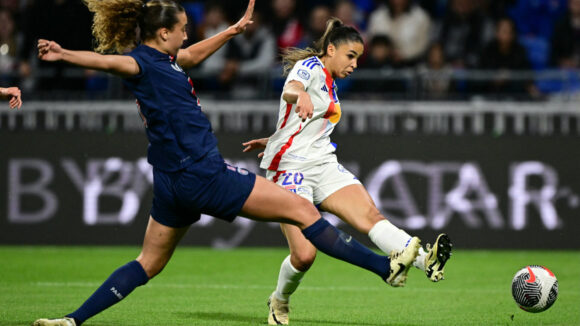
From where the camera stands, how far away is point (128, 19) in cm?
574

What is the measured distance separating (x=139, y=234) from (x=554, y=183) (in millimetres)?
5264

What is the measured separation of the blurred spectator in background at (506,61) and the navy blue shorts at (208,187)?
794 cm

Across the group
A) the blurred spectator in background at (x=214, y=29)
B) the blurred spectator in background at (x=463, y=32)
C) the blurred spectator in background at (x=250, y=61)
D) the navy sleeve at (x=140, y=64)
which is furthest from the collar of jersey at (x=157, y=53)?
the blurred spectator in background at (x=463, y=32)

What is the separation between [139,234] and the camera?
1223 centimetres

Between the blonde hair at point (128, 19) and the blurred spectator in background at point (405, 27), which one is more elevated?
the blonde hair at point (128, 19)

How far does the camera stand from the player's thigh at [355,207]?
6539 millimetres

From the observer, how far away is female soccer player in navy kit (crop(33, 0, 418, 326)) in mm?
5531

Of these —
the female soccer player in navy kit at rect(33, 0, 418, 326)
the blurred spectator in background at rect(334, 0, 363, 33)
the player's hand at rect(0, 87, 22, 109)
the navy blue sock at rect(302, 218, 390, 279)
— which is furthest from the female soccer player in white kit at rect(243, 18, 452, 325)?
the blurred spectator in background at rect(334, 0, 363, 33)

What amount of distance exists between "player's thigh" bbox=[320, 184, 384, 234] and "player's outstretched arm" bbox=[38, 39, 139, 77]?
1980 mm

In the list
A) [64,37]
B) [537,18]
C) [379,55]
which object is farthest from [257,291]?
[537,18]

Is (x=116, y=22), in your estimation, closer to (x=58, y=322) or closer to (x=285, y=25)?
(x=58, y=322)

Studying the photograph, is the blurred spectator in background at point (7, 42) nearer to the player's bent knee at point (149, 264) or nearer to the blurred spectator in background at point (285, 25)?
the blurred spectator in background at point (285, 25)

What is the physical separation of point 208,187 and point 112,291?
94 cm

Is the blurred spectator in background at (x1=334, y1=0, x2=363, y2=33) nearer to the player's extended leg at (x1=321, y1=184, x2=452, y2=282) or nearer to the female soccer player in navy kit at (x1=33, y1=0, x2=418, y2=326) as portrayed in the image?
the player's extended leg at (x1=321, y1=184, x2=452, y2=282)
